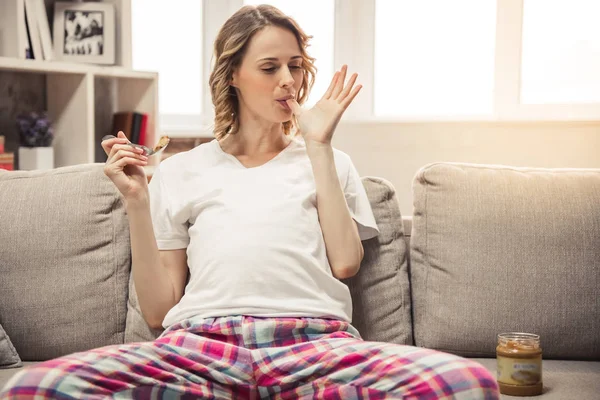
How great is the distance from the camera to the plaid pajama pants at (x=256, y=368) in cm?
123

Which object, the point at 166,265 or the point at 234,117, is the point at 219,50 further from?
the point at 166,265

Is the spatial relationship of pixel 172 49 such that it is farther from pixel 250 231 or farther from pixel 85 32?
pixel 250 231

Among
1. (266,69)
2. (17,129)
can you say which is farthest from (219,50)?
(17,129)

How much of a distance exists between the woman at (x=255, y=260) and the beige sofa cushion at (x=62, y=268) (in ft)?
0.52

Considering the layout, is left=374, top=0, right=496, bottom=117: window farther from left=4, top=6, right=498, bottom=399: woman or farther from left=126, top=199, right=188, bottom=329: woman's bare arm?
left=126, top=199, right=188, bottom=329: woman's bare arm

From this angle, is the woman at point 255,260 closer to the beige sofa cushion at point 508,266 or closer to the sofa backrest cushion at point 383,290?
the sofa backrest cushion at point 383,290

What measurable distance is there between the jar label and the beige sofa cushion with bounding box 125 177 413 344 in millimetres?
325

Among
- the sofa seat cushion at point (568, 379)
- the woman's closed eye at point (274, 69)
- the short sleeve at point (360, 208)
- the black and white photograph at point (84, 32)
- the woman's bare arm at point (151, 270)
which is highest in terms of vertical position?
the black and white photograph at point (84, 32)

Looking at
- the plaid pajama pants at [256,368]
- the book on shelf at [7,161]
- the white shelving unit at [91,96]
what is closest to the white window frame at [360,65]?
the white shelving unit at [91,96]

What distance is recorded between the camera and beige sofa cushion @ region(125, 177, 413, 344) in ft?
5.93

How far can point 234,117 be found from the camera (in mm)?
1917

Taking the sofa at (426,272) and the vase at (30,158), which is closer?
the sofa at (426,272)

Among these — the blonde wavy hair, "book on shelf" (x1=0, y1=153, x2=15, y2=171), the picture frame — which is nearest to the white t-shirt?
the blonde wavy hair

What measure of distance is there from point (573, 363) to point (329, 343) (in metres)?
0.65
